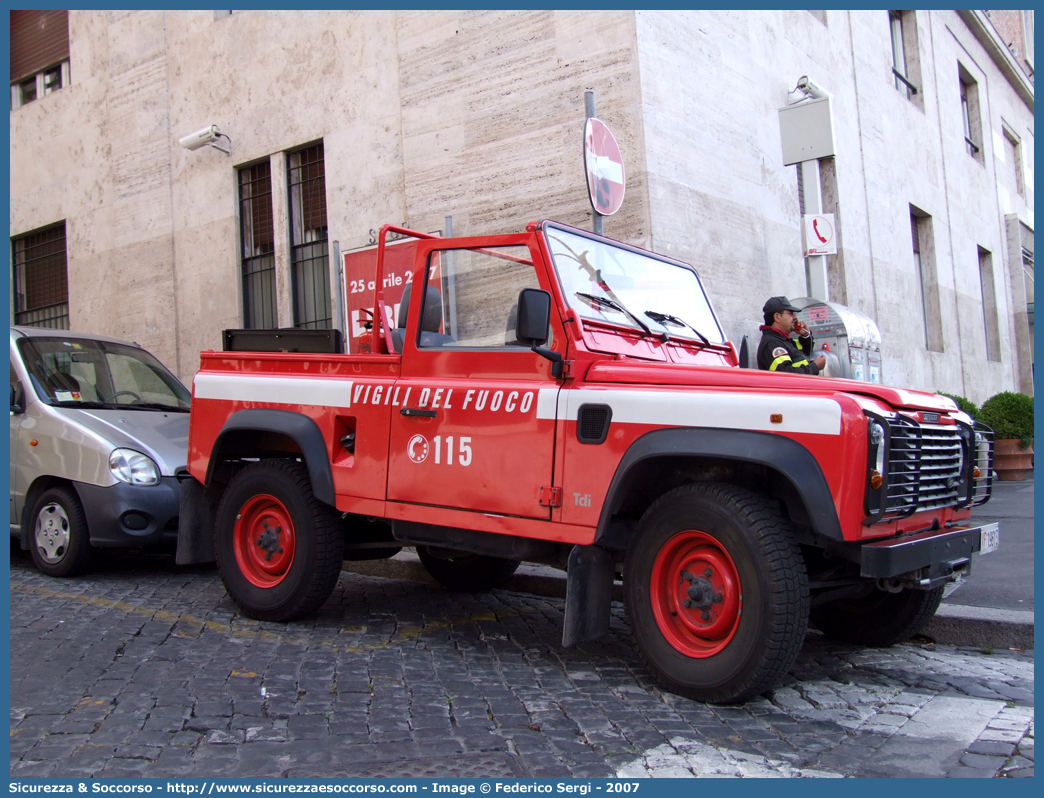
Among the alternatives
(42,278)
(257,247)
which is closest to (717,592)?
(257,247)

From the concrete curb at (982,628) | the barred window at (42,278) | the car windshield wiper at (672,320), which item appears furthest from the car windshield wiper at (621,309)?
the barred window at (42,278)

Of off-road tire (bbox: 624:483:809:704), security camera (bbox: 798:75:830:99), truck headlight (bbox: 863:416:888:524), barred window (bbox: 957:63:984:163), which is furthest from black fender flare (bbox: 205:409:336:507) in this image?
barred window (bbox: 957:63:984:163)

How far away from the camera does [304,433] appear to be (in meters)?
4.99

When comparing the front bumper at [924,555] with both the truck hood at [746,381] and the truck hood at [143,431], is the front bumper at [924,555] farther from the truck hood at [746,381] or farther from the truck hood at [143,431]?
the truck hood at [143,431]

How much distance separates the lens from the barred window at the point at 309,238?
39.3 ft

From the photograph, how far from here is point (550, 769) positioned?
2.97m

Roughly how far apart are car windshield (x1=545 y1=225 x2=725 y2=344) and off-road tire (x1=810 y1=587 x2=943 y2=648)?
1.65m

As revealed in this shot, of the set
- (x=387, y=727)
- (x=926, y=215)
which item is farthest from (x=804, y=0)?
(x=387, y=727)

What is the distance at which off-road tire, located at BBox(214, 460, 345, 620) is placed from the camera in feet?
16.3

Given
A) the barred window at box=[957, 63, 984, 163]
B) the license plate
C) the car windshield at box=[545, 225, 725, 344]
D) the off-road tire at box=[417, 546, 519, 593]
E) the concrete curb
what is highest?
Result: the barred window at box=[957, 63, 984, 163]

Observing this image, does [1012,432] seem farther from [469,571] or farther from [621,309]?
[621,309]

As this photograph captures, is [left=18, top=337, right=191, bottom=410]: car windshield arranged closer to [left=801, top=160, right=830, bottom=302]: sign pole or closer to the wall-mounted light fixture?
the wall-mounted light fixture

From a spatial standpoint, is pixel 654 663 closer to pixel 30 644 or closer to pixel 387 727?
pixel 387 727

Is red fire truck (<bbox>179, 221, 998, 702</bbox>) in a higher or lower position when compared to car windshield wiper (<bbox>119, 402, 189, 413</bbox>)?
lower
